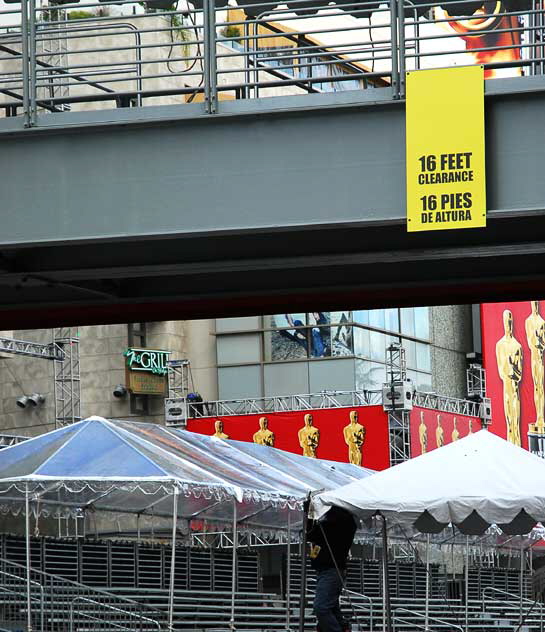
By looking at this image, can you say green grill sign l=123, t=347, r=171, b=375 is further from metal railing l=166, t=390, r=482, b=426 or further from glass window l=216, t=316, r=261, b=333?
metal railing l=166, t=390, r=482, b=426

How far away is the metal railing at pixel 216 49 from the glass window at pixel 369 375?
33.7 feet

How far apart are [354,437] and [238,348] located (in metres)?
9.51

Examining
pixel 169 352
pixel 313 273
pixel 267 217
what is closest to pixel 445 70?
pixel 267 217

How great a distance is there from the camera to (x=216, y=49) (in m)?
23.0

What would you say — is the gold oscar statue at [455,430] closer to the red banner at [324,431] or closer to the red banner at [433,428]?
the red banner at [433,428]

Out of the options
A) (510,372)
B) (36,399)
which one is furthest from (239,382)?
(510,372)

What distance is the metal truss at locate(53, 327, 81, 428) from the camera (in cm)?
5003

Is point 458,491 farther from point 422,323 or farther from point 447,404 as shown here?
point 422,323

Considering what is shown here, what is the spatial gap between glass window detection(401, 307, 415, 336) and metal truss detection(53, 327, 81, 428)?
12.9 metres

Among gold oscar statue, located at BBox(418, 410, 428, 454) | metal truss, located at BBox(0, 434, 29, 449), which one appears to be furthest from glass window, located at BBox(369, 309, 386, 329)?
metal truss, located at BBox(0, 434, 29, 449)

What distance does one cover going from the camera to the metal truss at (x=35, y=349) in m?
45.6

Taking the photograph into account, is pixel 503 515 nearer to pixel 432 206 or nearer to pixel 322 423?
pixel 432 206

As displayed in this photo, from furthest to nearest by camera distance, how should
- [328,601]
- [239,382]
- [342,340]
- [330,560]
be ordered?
[239,382] → [342,340] → [330,560] → [328,601]

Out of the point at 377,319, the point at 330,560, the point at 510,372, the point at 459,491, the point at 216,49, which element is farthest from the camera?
the point at 510,372
